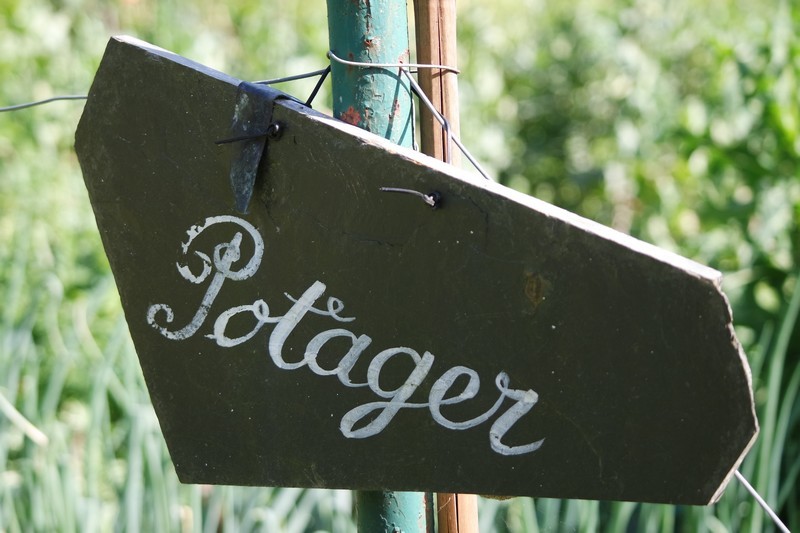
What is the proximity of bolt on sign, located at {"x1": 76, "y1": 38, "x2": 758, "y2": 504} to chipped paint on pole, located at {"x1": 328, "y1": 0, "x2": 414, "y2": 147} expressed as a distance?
75 millimetres

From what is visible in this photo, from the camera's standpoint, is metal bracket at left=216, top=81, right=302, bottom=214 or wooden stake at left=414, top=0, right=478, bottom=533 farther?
wooden stake at left=414, top=0, right=478, bottom=533

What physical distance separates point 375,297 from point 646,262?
0.79 ft

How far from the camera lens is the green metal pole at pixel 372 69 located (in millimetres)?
888

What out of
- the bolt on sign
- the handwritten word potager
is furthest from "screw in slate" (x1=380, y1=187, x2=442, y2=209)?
the handwritten word potager

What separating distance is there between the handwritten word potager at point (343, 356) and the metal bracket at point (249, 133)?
41mm

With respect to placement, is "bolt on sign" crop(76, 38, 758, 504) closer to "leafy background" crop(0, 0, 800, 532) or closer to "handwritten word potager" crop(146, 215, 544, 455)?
"handwritten word potager" crop(146, 215, 544, 455)

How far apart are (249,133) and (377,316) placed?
20 cm

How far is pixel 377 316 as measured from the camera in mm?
833

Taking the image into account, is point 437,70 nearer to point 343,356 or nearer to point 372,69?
point 372,69

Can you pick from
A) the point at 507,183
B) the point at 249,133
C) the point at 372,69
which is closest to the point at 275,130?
the point at 249,133

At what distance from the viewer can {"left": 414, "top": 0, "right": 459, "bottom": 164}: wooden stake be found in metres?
0.95

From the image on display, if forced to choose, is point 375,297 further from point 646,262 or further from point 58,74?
point 58,74

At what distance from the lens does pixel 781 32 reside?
2.20m

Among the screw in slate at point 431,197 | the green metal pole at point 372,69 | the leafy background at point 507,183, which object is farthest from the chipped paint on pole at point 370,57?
the leafy background at point 507,183
